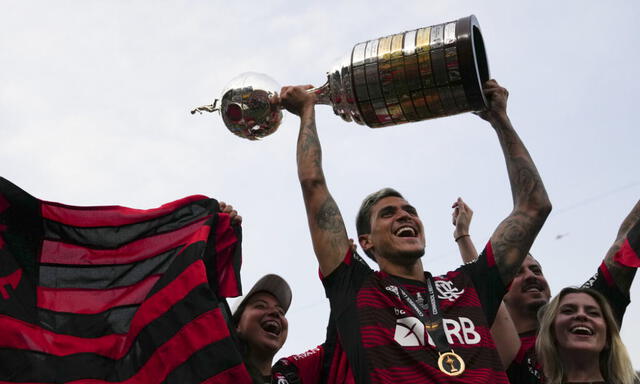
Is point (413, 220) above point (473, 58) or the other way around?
the other way around

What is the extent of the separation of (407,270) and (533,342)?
1.18m

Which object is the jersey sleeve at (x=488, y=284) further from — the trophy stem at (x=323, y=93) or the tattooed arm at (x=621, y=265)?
the trophy stem at (x=323, y=93)

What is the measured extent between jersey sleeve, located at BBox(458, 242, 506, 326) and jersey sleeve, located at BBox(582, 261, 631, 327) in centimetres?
80

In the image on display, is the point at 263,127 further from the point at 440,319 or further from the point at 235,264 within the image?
the point at 440,319

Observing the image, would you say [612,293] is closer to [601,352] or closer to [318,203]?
[601,352]

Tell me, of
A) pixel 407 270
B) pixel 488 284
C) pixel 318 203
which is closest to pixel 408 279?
pixel 407 270

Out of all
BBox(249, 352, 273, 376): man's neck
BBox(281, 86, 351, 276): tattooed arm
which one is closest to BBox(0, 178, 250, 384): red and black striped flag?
BBox(249, 352, 273, 376): man's neck

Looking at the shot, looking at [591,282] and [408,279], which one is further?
[591,282]

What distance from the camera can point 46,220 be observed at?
5.20 m

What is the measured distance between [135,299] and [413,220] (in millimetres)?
1706

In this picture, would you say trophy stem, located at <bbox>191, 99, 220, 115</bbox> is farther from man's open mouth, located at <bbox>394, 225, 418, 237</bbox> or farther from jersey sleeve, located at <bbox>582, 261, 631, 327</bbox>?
jersey sleeve, located at <bbox>582, 261, 631, 327</bbox>

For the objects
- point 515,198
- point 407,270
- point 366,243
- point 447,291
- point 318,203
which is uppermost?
point 318,203

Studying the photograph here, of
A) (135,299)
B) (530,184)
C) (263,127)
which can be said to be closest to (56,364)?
(135,299)

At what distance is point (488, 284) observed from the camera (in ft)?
15.6
